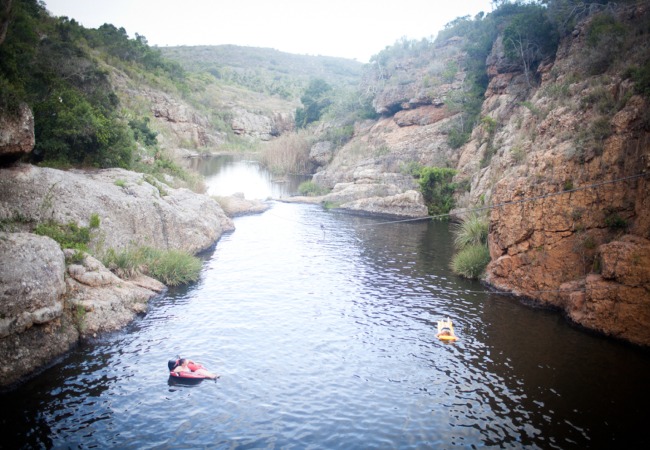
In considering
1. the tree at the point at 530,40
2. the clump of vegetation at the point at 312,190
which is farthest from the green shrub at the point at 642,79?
the clump of vegetation at the point at 312,190

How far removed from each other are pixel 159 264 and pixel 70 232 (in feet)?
12.1

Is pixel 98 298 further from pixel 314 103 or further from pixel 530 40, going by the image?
pixel 314 103

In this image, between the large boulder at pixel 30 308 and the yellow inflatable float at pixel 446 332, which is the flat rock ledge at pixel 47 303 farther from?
the yellow inflatable float at pixel 446 332

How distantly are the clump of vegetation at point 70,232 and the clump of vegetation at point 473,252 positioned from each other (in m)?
15.2

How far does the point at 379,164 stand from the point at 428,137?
212 inches

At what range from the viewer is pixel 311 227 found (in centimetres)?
3155

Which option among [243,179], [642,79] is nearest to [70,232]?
[642,79]

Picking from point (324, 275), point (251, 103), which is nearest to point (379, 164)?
point (324, 275)

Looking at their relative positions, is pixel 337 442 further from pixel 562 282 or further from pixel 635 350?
pixel 562 282

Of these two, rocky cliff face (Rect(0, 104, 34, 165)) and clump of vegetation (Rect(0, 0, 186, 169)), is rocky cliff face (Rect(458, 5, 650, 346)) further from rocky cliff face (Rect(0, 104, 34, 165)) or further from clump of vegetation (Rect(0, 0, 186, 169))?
clump of vegetation (Rect(0, 0, 186, 169))

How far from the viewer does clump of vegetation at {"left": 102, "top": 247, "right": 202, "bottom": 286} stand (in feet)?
55.9

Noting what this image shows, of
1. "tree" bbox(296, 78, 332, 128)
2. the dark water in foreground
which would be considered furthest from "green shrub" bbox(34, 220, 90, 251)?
"tree" bbox(296, 78, 332, 128)

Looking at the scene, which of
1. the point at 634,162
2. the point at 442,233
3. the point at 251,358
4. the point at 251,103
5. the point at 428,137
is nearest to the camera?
the point at 251,358

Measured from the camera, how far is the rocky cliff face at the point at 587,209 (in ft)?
45.4
